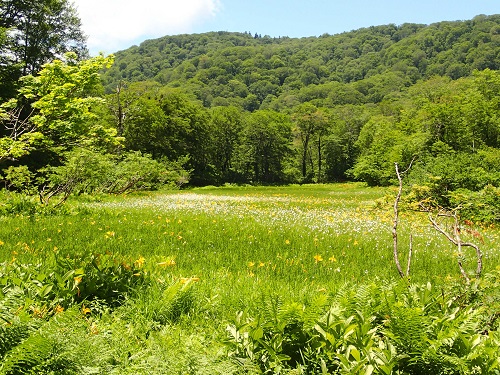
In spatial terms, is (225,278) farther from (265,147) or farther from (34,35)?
(265,147)

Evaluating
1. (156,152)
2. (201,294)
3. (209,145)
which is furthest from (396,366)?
(209,145)

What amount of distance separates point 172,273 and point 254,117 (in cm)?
6811

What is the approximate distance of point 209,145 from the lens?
65.2 meters

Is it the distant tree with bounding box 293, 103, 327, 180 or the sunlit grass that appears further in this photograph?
the distant tree with bounding box 293, 103, 327, 180

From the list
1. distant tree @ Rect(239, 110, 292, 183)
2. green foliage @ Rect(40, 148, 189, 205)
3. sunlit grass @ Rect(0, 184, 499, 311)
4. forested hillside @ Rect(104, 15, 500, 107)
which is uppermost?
forested hillside @ Rect(104, 15, 500, 107)

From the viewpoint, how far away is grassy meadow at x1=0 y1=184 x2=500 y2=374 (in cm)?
260

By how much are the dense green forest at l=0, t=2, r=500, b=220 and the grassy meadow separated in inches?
69.1

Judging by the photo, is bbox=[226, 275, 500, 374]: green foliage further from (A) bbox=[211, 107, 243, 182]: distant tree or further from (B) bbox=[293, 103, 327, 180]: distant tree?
(B) bbox=[293, 103, 327, 180]: distant tree

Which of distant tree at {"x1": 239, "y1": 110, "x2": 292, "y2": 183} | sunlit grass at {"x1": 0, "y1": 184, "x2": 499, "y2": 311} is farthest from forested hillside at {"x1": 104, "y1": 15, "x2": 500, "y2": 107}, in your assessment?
sunlit grass at {"x1": 0, "y1": 184, "x2": 499, "y2": 311}

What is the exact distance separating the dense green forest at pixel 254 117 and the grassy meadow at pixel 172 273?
176 cm

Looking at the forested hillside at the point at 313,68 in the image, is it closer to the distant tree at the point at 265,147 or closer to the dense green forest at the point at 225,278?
the distant tree at the point at 265,147

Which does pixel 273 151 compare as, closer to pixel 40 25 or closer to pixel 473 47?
pixel 40 25

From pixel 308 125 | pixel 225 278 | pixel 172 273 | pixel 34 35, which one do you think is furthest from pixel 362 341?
pixel 308 125

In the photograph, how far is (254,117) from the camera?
70.8 m
